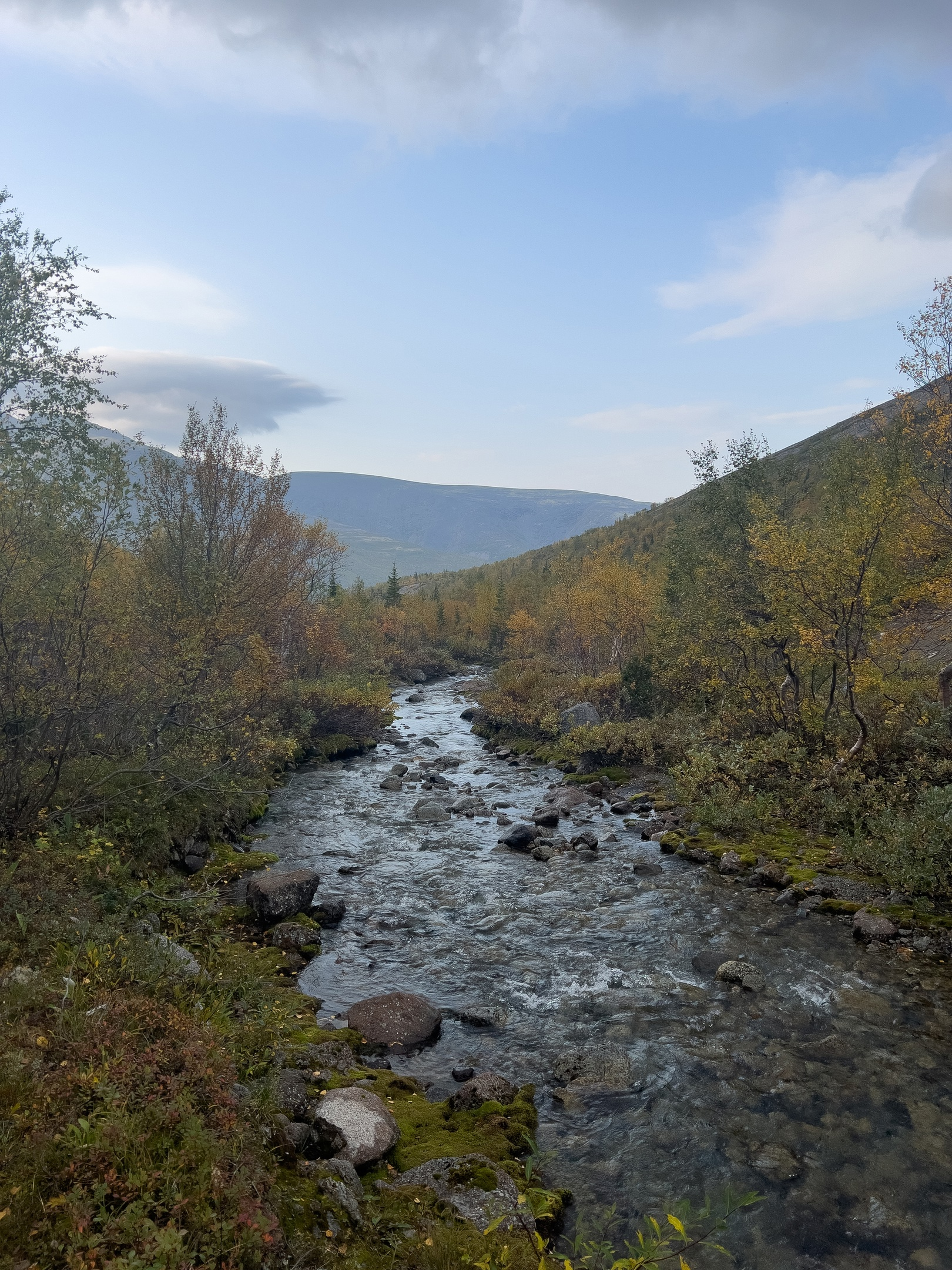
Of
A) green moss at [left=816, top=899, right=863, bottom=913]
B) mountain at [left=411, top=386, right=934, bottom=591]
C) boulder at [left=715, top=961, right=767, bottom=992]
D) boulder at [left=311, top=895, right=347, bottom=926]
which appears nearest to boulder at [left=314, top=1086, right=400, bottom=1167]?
boulder at [left=311, top=895, right=347, bottom=926]

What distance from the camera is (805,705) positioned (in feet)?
81.5

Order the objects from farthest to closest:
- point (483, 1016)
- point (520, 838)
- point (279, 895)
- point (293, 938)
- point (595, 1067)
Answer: point (520, 838) → point (279, 895) → point (293, 938) → point (483, 1016) → point (595, 1067)

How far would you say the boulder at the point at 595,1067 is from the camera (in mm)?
11094

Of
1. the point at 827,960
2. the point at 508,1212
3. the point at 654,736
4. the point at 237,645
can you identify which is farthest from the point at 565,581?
the point at 508,1212

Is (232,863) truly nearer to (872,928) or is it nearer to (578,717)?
(872,928)

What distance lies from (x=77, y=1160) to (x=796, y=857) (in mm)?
19009

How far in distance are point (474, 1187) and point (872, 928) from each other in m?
11.4

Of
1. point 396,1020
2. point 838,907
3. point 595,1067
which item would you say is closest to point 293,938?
point 396,1020

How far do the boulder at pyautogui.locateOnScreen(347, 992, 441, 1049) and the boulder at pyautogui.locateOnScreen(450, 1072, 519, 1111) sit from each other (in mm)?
1716

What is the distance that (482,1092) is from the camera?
10.3m

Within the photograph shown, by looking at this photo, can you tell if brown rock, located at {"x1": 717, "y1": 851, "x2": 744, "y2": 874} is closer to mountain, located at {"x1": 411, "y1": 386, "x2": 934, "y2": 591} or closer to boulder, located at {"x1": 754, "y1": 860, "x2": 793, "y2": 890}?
boulder, located at {"x1": 754, "y1": 860, "x2": 793, "y2": 890}

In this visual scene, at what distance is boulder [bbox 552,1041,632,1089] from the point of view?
1109cm

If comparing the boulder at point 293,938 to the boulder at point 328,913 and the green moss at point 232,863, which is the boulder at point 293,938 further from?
the green moss at point 232,863

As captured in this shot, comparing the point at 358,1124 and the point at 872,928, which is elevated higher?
the point at 358,1124
